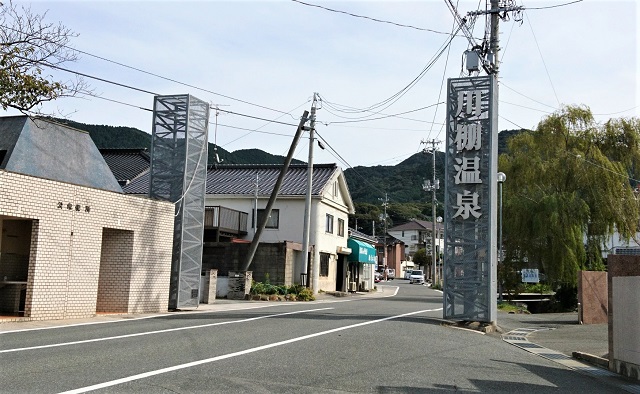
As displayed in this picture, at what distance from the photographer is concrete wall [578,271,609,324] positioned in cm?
2344

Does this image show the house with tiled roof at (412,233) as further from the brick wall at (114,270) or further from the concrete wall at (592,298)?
the brick wall at (114,270)

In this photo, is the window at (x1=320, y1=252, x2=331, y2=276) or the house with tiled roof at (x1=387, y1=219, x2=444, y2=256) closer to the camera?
the window at (x1=320, y1=252, x2=331, y2=276)

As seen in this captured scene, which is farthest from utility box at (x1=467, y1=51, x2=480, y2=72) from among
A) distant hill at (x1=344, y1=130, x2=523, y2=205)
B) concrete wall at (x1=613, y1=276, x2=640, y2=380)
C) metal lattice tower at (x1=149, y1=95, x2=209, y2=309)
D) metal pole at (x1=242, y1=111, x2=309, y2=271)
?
distant hill at (x1=344, y1=130, x2=523, y2=205)

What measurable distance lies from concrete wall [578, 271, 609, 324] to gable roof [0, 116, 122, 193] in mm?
17897

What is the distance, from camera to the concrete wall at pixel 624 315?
35.1 ft

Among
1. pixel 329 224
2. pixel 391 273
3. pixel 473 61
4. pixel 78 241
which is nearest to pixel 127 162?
pixel 329 224

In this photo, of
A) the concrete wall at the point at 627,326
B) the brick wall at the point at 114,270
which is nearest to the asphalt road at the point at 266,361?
the concrete wall at the point at 627,326

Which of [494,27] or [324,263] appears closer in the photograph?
[494,27]

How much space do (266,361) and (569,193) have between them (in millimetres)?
26326

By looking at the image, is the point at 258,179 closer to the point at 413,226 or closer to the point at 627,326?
the point at 627,326

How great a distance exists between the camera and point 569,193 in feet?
105

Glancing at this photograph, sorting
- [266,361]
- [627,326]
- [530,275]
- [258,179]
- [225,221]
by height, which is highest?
[258,179]

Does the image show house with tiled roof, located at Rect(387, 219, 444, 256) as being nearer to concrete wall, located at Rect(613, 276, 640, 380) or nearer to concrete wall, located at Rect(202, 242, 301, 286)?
concrete wall, located at Rect(202, 242, 301, 286)

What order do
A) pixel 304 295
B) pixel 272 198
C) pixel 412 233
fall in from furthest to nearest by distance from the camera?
pixel 412 233, pixel 272 198, pixel 304 295
